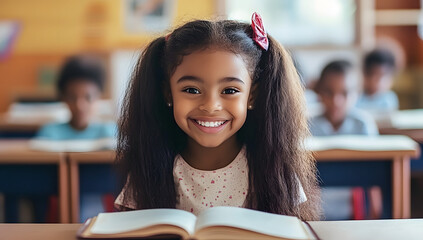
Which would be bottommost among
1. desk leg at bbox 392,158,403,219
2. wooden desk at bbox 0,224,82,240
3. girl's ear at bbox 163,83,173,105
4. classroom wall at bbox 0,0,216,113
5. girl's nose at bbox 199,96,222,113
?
desk leg at bbox 392,158,403,219

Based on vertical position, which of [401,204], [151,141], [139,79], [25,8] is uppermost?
[25,8]

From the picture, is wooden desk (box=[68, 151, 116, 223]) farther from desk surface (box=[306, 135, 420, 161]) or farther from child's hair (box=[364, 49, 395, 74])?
child's hair (box=[364, 49, 395, 74])

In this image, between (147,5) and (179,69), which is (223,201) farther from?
(147,5)

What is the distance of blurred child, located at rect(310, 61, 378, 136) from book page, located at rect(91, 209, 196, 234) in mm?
1973

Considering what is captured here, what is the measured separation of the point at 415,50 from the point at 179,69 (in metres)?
5.34

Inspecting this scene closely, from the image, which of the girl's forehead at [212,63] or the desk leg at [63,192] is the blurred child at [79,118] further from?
the girl's forehead at [212,63]

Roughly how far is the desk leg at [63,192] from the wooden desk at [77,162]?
20 millimetres

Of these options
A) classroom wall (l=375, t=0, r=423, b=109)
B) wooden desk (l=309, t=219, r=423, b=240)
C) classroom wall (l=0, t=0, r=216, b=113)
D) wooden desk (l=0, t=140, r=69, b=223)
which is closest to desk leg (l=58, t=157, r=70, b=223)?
wooden desk (l=0, t=140, r=69, b=223)

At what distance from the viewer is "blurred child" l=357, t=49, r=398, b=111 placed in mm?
4109

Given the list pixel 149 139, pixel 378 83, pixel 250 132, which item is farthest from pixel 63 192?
pixel 378 83

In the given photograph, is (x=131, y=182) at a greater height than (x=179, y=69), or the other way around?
(x=179, y=69)

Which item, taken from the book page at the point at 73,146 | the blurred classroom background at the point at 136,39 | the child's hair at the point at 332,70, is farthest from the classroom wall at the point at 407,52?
the book page at the point at 73,146

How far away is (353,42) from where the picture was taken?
4918 mm

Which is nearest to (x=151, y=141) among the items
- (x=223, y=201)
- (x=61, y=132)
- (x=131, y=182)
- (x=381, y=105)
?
(x=131, y=182)
